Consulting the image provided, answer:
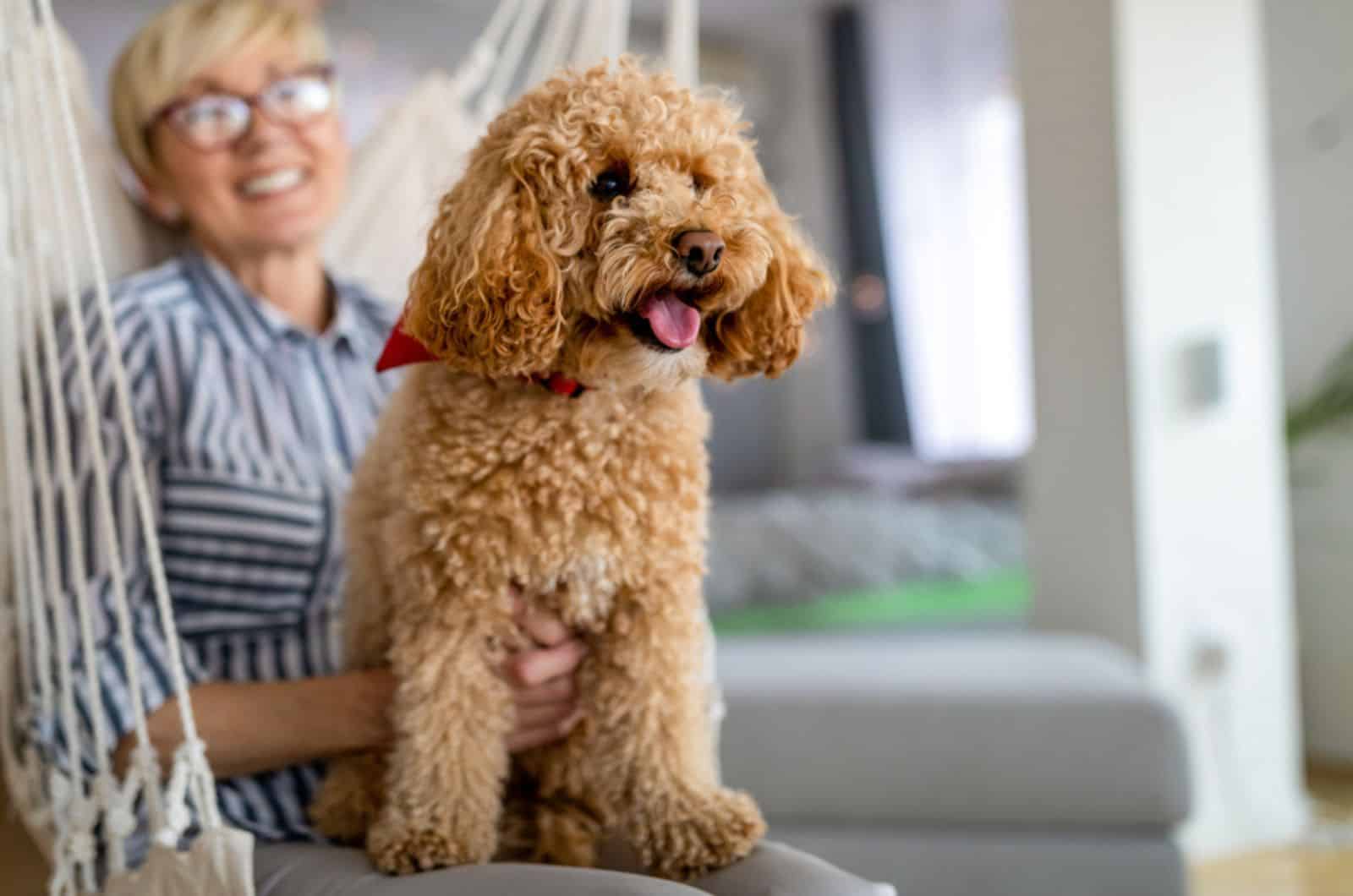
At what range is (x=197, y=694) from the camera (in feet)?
3.75

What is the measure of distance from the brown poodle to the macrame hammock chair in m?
0.18

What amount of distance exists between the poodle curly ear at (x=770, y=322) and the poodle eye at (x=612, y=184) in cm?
12

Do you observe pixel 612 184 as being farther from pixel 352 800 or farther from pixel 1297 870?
pixel 1297 870

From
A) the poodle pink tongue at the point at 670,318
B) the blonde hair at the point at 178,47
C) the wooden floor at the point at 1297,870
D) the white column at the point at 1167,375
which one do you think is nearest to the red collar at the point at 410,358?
the poodle pink tongue at the point at 670,318

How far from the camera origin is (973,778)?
1.80 m

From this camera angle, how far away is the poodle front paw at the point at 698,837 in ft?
3.23

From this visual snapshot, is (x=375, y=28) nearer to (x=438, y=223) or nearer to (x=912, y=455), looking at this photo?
(x=912, y=455)

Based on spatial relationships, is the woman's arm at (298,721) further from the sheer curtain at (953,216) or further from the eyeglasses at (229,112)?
the sheer curtain at (953,216)

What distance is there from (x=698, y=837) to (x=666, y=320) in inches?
17.5

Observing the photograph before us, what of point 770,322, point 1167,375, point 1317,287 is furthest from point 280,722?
point 1317,287

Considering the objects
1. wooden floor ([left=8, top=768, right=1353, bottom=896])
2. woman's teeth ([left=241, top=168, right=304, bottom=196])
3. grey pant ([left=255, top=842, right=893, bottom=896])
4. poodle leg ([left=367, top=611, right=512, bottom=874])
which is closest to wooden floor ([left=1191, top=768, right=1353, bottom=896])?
wooden floor ([left=8, top=768, right=1353, bottom=896])

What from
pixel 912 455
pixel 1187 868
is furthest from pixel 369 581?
pixel 912 455

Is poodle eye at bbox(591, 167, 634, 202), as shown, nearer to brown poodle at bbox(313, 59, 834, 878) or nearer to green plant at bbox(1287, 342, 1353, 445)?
brown poodle at bbox(313, 59, 834, 878)

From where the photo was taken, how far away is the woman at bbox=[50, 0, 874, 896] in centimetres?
108
